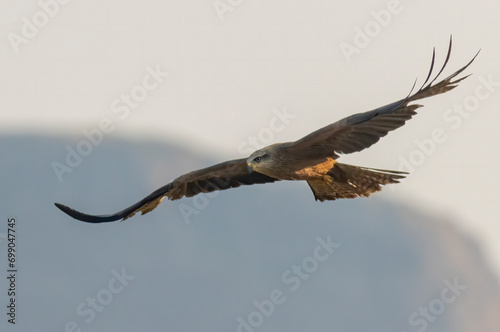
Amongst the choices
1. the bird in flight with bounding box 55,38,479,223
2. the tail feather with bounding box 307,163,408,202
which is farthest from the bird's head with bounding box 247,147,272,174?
the tail feather with bounding box 307,163,408,202

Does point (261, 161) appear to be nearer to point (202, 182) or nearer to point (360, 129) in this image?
point (360, 129)

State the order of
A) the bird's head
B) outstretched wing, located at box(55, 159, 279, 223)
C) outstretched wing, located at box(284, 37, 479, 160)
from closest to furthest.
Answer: outstretched wing, located at box(284, 37, 479, 160), the bird's head, outstretched wing, located at box(55, 159, 279, 223)

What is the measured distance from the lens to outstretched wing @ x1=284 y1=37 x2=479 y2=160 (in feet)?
37.2

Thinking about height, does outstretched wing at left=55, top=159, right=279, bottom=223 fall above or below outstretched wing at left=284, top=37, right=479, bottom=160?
above

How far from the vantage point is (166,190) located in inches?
583

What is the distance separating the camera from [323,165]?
13109mm

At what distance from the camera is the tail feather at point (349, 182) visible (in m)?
13.6

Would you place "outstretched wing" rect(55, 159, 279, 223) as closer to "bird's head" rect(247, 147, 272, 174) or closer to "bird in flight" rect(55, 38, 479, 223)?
"bird in flight" rect(55, 38, 479, 223)

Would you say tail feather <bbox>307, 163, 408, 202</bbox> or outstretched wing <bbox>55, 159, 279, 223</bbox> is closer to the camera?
tail feather <bbox>307, 163, 408, 202</bbox>

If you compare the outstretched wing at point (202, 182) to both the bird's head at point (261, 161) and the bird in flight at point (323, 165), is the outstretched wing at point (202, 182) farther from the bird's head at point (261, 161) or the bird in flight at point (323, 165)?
the bird's head at point (261, 161)

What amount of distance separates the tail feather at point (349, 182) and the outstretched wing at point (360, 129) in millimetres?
1000

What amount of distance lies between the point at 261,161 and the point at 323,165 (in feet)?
2.97

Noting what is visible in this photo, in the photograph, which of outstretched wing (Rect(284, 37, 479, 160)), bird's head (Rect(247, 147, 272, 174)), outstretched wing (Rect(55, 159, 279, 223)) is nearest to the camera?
outstretched wing (Rect(284, 37, 479, 160))

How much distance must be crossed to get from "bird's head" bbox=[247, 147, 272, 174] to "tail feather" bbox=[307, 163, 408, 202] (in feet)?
3.75
